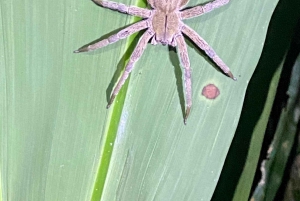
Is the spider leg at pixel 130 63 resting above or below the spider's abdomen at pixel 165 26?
below

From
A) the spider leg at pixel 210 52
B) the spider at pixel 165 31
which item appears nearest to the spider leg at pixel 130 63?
the spider at pixel 165 31

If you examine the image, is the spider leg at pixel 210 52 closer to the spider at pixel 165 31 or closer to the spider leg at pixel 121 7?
the spider at pixel 165 31

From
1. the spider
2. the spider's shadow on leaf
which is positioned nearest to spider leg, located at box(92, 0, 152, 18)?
the spider

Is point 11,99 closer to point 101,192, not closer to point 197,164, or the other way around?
point 101,192

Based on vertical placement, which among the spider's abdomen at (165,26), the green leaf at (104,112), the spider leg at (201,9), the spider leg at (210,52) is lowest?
the green leaf at (104,112)

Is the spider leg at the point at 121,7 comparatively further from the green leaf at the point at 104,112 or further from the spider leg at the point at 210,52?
the spider leg at the point at 210,52

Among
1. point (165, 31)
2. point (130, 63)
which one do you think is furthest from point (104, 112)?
point (165, 31)

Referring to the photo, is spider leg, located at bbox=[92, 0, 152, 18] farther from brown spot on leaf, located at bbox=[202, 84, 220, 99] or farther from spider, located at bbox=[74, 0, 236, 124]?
brown spot on leaf, located at bbox=[202, 84, 220, 99]
